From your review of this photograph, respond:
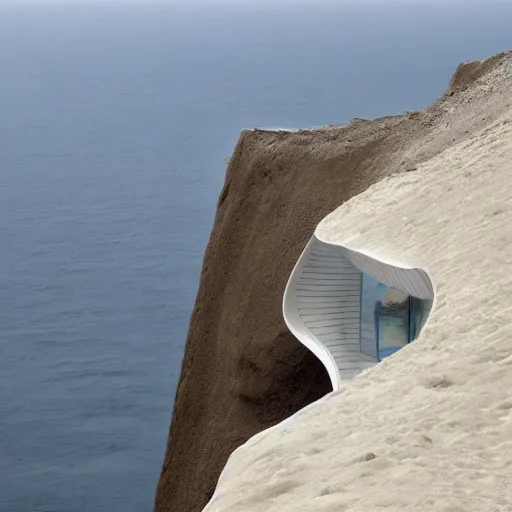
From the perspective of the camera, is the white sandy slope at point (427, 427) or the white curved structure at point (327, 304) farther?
the white curved structure at point (327, 304)

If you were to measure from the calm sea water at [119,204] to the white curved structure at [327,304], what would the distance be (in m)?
6.95

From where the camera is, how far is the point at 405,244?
7.16m

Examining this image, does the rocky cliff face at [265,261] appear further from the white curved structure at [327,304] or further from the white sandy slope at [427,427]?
the white sandy slope at [427,427]

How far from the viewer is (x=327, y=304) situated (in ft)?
28.8

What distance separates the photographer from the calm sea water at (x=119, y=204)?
16.5 meters

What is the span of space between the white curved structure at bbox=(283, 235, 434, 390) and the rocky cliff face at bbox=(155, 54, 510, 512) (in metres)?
0.72

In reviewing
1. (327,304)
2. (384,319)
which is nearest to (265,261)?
(327,304)

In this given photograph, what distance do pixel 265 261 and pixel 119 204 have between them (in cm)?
1695

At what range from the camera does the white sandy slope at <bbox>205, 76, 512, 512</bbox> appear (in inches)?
160

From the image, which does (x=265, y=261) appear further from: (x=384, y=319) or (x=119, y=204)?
(x=119, y=204)

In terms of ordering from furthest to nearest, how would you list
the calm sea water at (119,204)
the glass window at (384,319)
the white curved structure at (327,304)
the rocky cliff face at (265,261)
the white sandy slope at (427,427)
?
the calm sea water at (119,204) → the rocky cliff face at (265,261) → the white curved structure at (327,304) → the glass window at (384,319) → the white sandy slope at (427,427)

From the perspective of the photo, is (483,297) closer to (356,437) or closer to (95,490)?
(356,437)

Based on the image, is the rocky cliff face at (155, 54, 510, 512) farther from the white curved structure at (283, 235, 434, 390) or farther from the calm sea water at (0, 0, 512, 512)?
the calm sea water at (0, 0, 512, 512)

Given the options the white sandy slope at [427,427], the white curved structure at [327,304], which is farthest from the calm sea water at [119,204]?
the white sandy slope at [427,427]
